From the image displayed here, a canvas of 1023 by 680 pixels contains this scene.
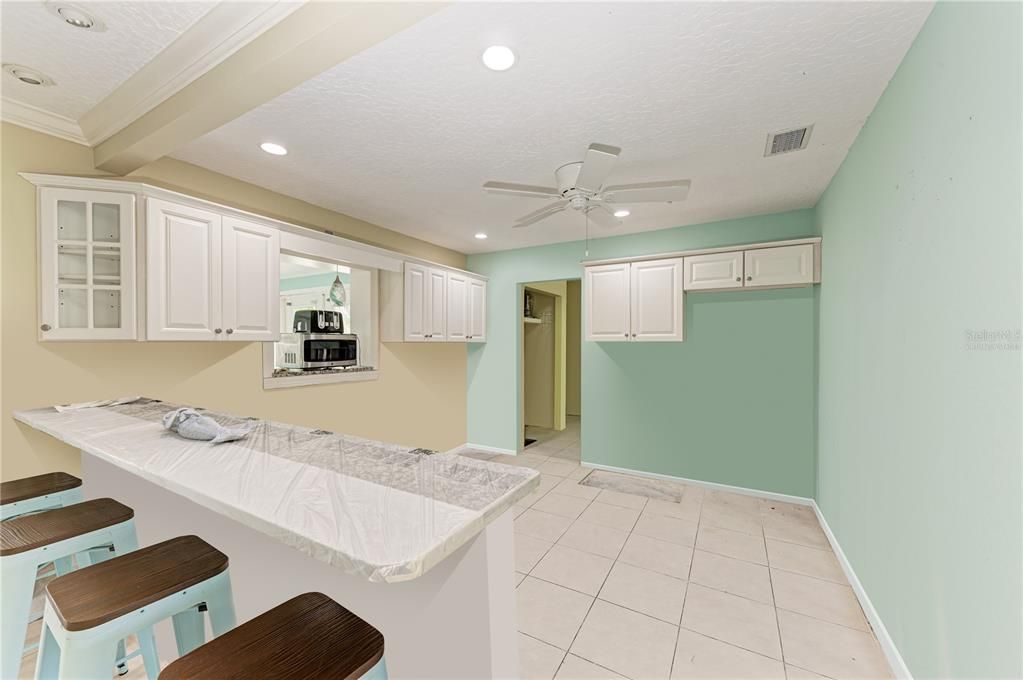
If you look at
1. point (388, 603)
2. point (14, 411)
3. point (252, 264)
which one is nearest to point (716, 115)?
point (388, 603)

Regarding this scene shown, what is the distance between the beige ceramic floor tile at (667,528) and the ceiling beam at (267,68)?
3.34 m

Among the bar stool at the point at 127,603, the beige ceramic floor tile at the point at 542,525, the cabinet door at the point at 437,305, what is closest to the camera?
the bar stool at the point at 127,603

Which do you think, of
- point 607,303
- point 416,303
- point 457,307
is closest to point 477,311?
point 457,307

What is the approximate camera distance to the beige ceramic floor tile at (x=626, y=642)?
1788 millimetres

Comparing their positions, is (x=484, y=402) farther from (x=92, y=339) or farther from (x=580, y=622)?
(x=92, y=339)

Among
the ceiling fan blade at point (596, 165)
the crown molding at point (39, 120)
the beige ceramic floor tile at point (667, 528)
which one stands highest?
the crown molding at point (39, 120)

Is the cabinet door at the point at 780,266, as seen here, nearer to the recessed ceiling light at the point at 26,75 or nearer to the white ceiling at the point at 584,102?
the white ceiling at the point at 584,102

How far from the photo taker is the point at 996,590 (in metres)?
1.10

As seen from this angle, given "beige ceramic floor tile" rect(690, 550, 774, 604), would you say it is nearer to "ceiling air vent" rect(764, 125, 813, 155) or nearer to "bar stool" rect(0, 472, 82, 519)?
"ceiling air vent" rect(764, 125, 813, 155)

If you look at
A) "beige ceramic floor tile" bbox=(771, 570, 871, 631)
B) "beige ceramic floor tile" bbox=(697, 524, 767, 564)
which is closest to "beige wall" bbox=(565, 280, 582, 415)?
"beige ceramic floor tile" bbox=(697, 524, 767, 564)

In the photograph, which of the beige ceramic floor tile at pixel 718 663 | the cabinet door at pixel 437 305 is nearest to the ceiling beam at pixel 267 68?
the cabinet door at pixel 437 305

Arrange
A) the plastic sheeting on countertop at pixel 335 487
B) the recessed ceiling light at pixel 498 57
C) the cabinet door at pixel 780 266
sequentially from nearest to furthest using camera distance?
the plastic sheeting on countertop at pixel 335 487 < the recessed ceiling light at pixel 498 57 < the cabinet door at pixel 780 266

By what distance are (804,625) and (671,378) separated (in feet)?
7.66

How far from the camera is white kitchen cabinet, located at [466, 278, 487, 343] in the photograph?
16.1ft
